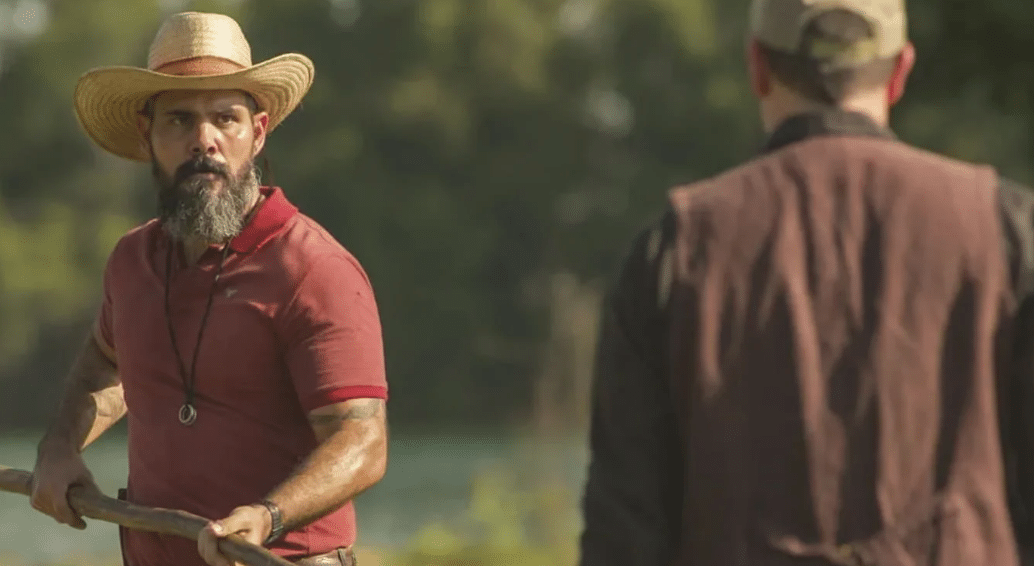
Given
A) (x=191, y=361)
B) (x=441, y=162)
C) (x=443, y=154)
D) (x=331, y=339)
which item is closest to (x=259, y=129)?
(x=191, y=361)

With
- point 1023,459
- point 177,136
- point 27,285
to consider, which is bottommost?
point 1023,459

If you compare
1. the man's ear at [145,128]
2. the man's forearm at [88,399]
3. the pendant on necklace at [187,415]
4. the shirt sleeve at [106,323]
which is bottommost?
the pendant on necklace at [187,415]

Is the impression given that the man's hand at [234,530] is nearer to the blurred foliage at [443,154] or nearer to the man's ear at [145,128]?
the man's ear at [145,128]

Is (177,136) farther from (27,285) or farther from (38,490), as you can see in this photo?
(27,285)

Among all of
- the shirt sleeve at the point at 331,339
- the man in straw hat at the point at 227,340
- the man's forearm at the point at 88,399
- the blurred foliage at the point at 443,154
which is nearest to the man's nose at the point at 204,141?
the man in straw hat at the point at 227,340

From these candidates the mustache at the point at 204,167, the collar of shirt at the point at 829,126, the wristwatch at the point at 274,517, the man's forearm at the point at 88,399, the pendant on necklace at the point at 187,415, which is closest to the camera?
the collar of shirt at the point at 829,126

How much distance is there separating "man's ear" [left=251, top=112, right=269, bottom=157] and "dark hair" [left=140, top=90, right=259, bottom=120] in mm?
15

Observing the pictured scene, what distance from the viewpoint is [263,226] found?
4.83 metres

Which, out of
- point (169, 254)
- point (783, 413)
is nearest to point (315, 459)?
point (169, 254)

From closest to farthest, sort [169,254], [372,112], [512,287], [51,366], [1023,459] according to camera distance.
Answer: [1023,459] < [169,254] < [51,366] < [512,287] < [372,112]

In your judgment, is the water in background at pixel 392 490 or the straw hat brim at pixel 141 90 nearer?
the straw hat brim at pixel 141 90

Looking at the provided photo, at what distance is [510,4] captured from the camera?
173 ft

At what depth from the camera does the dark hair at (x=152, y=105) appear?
5.11 meters

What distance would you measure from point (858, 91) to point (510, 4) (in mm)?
49877
